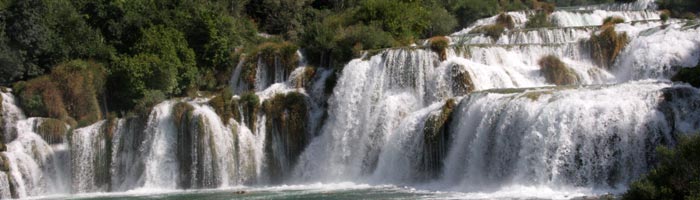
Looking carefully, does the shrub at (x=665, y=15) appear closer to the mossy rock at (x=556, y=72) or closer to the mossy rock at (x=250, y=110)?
the mossy rock at (x=556, y=72)

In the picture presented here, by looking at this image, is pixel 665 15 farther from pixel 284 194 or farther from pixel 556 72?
pixel 284 194

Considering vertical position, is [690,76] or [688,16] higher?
[688,16]

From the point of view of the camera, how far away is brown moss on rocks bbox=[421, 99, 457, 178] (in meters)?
31.5

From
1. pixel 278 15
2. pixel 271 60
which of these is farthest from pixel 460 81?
pixel 278 15

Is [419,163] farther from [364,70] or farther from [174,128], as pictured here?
[174,128]

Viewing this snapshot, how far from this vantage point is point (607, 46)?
36719mm

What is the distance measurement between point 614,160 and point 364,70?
47.1ft

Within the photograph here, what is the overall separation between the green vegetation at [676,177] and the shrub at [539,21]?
29459mm

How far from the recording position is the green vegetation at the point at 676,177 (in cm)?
1756

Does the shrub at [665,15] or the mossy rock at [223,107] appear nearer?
the mossy rock at [223,107]

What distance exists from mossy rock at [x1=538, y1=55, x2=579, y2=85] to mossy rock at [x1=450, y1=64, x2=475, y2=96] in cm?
349

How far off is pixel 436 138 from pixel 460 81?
4.44m

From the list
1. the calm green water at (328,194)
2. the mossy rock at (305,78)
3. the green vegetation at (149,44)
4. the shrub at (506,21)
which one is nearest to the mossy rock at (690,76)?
the calm green water at (328,194)

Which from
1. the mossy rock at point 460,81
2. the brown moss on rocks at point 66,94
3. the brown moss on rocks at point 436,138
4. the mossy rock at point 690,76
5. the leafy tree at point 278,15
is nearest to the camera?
the mossy rock at point 690,76
